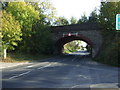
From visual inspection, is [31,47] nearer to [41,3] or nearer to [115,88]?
[41,3]

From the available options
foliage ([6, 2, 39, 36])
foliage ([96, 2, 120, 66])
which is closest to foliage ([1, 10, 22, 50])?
foliage ([6, 2, 39, 36])

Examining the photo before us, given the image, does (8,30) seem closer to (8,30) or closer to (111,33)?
(8,30)

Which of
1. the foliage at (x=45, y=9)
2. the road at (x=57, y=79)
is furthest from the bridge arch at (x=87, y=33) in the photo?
the road at (x=57, y=79)

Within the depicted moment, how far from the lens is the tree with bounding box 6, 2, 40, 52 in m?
29.1

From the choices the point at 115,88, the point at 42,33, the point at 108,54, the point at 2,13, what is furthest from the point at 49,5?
the point at 115,88

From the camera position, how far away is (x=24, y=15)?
29.4m

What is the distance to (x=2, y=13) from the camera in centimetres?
2308

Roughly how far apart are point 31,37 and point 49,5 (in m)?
9.92

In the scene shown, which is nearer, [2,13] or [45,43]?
[2,13]

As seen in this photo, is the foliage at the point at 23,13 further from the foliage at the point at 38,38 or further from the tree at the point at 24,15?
the foliage at the point at 38,38

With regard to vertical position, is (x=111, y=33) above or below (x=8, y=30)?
below

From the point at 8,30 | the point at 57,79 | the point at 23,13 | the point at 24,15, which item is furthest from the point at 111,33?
the point at 57,79

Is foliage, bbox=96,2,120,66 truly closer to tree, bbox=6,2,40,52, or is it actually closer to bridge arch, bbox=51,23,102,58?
bridge arch, bbox=51,23,102,58

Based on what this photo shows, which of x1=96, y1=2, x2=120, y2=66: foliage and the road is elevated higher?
x1=96, y1=2, x2=120, y2=66: foliage
